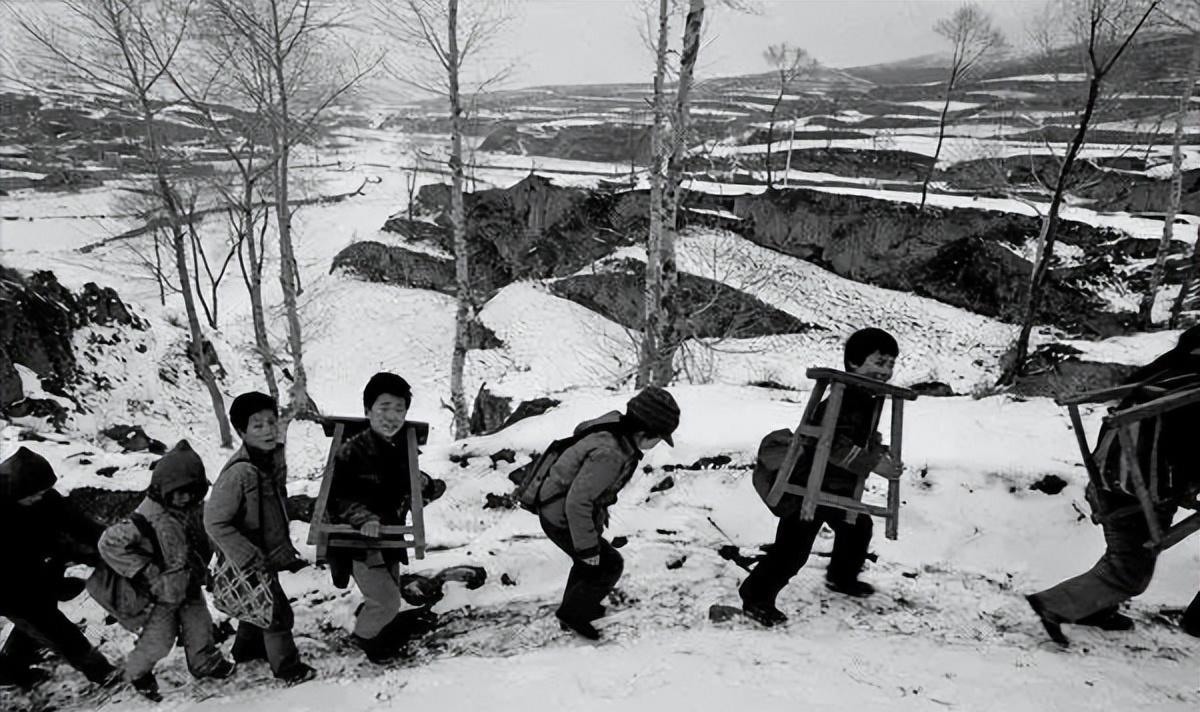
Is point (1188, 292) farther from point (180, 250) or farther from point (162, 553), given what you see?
point (180, 250)

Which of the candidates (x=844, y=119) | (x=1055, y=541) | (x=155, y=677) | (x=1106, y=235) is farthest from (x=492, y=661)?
(x=844, y=119)

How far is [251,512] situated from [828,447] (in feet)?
10.1

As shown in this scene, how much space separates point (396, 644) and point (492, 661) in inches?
23.4

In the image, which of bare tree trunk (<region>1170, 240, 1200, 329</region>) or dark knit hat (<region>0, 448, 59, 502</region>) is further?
bare tree trunk (<region>1170, 240, 1200, 329</region>)

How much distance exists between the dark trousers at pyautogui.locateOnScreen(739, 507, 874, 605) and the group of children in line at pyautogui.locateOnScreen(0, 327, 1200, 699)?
0.03 ft

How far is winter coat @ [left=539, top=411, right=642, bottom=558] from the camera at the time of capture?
3195mm

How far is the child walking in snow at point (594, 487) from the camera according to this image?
3193 millimetres

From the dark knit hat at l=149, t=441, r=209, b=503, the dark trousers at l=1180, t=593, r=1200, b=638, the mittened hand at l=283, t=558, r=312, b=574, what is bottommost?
the mittened hand at l=283, t=558, r=312, b=574

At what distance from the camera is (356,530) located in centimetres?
324

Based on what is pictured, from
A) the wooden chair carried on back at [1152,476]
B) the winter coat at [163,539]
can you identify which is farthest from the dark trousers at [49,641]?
the wooden chair carried on back at [1152,476]

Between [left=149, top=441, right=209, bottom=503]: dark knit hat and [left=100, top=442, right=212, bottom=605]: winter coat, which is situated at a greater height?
[left=149, top=441, right=209, bottom=503]: dark knit hat

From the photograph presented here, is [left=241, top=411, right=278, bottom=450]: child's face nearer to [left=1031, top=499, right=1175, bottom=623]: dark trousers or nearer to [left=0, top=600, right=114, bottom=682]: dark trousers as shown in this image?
[left=0, top=600, right=114, bottom=682]: dark trousers

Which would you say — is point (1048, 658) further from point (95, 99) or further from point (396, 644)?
point (95, 99)

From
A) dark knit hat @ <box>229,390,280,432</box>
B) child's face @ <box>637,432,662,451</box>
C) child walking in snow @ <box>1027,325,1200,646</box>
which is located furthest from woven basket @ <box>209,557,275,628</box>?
child walking in snow @ <box>1027,325,1200,646</box>
